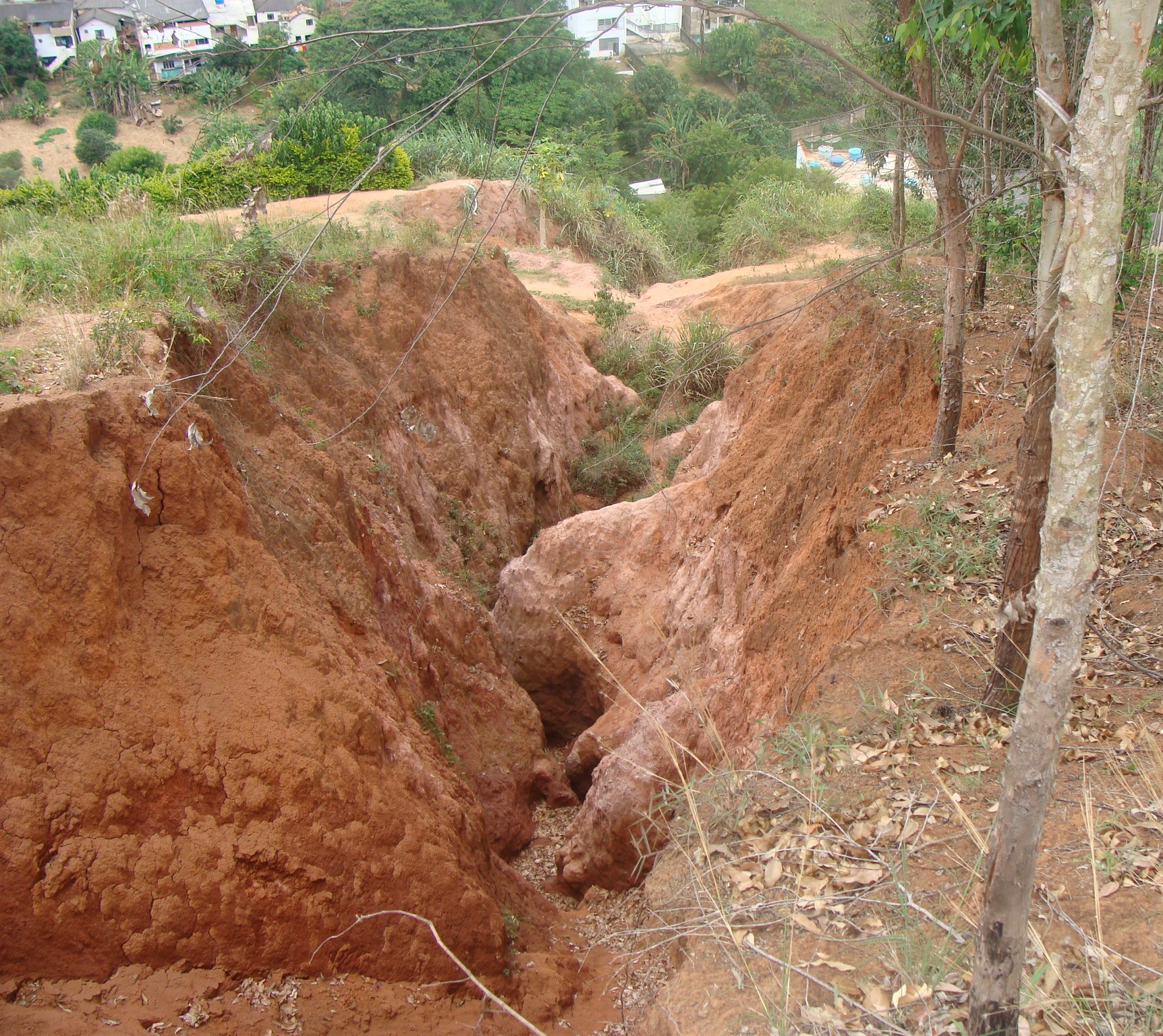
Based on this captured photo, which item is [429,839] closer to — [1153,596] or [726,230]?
[1153,596]

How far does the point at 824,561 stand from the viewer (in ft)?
18.3

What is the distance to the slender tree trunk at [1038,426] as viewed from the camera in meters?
2.70

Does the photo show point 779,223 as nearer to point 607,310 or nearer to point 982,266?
point 607,310

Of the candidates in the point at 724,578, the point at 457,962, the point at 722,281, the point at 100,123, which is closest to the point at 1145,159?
the point at 724,578

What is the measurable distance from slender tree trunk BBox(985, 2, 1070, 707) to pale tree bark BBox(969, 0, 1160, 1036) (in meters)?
0.51

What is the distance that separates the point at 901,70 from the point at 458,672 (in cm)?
635

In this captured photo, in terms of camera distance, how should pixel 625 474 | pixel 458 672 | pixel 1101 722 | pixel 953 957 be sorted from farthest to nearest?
pixel 625 474
pixel 458 672
pixel 1101 722
pixel 953 957

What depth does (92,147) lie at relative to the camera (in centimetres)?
2833

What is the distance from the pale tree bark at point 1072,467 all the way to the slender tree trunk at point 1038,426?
0.51 metres

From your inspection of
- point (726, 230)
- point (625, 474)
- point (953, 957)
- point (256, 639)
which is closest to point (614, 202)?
point (726, 230)

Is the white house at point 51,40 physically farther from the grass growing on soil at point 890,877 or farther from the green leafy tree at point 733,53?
the grass growing on soil at point 890,877

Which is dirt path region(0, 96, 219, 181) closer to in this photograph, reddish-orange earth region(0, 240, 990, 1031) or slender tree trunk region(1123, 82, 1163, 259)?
reddish-orange earth region(0, 240, 990, 1031)

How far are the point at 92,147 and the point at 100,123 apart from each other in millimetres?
2093

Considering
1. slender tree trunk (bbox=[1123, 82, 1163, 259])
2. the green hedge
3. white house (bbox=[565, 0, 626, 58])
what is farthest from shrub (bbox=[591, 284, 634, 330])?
slender tree trunk (bbox=[1123, 82, 1163, 259])
